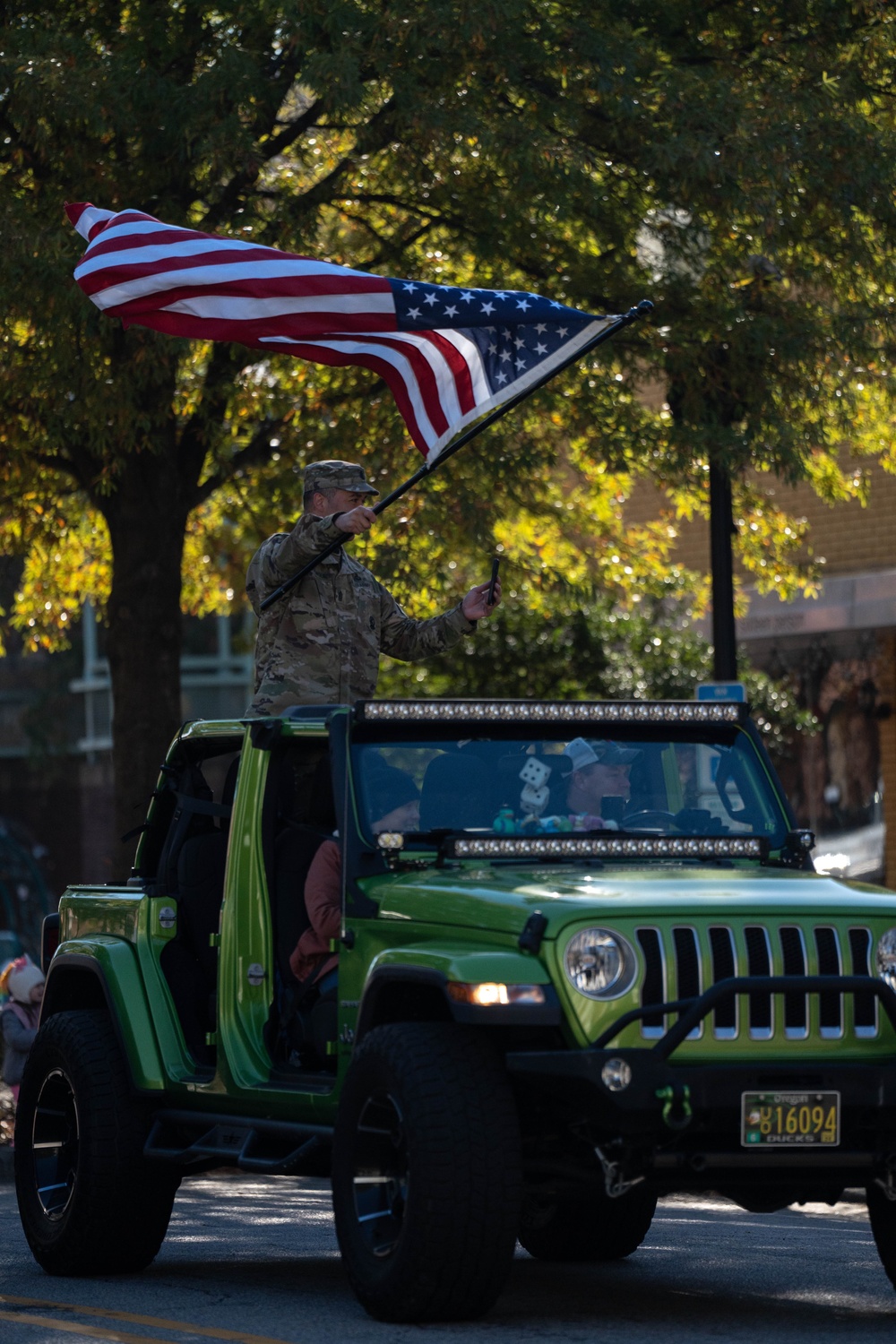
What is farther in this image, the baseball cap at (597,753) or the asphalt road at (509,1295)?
the baseball cap at (597,753)

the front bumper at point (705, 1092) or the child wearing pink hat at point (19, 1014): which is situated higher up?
the front bumper at point (705, 1092)

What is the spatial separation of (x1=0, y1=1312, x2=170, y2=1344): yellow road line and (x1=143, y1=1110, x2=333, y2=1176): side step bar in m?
0.66

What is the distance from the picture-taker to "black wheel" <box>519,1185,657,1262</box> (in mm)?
8602

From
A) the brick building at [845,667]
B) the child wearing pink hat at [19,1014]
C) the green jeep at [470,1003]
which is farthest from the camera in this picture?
the brick building at [845,667]

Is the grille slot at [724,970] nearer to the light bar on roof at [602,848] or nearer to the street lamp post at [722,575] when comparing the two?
the light bar on roof at [602,848]

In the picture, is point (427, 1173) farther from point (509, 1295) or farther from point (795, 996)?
point (509, 1295)

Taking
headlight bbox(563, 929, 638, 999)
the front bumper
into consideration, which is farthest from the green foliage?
the front bumper

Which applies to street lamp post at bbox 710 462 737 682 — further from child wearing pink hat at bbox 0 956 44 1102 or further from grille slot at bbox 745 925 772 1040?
grille slot at bbox 745 925 772 1040

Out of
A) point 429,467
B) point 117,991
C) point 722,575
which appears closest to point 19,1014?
point 722,575

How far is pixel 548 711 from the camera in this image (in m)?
7.83

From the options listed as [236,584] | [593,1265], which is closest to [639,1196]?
[593,1265]

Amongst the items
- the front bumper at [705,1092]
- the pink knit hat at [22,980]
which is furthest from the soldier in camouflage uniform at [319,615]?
the pink knit hat at [22,980]

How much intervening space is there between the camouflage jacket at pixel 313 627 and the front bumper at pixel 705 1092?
2567 millimetres

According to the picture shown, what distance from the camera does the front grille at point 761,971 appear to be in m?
6.50
